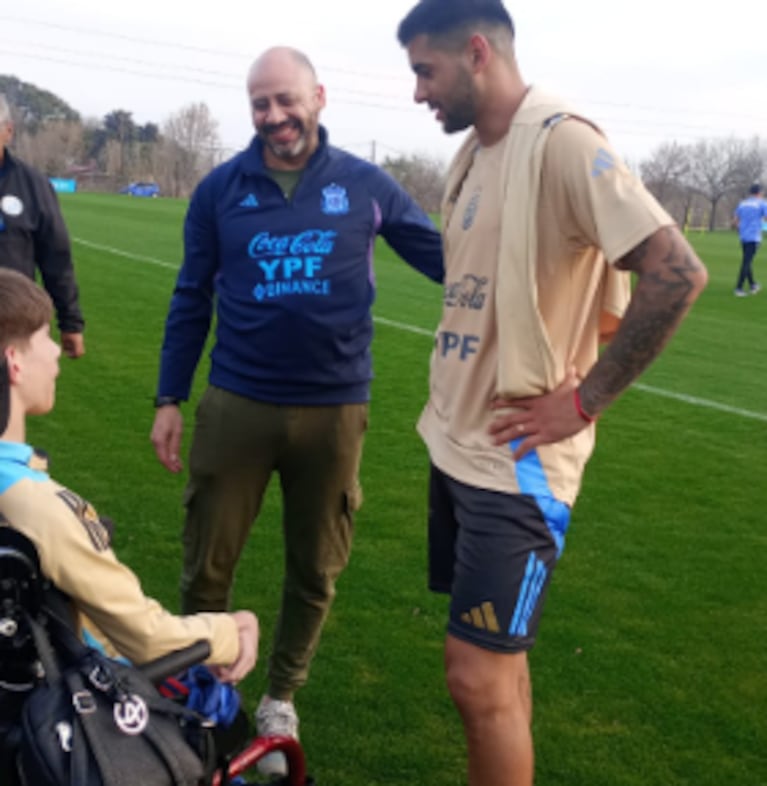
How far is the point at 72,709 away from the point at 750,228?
20.8 metres

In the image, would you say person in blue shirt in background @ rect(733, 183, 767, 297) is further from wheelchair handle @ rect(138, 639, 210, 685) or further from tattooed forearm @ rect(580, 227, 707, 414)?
wheelchair handle @ rect(138, 639, 210, 685)

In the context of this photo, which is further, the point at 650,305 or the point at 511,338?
the point at 511,338

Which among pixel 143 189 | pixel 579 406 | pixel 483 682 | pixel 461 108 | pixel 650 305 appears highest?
pixel 461 108

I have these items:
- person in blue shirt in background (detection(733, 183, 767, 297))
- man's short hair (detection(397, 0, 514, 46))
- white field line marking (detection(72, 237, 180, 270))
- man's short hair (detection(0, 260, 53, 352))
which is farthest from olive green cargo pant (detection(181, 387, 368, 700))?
person in blue shirt in background (detection(733, 183, 767, 297))

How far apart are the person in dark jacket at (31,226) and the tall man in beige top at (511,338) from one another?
3.11 m

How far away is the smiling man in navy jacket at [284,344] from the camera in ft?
10.5

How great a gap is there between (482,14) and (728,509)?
442cm

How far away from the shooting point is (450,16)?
8.04 ft

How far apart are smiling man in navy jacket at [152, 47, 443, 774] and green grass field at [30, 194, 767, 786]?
50 cm

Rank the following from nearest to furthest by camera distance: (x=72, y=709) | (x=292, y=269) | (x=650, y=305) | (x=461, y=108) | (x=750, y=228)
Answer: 1. (x=72, y=709)
2. (x=650, y=305)
3. (x=461, y=108)
4. (x=292, y=269)
5. (x=750, y=228)

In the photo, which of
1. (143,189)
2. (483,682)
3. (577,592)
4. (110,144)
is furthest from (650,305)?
(110,144)

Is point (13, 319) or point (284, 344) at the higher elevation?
point (13, 319)

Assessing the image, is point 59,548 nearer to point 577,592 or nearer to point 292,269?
point 292,269

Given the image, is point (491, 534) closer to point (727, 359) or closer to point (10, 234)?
point (10, 234)
